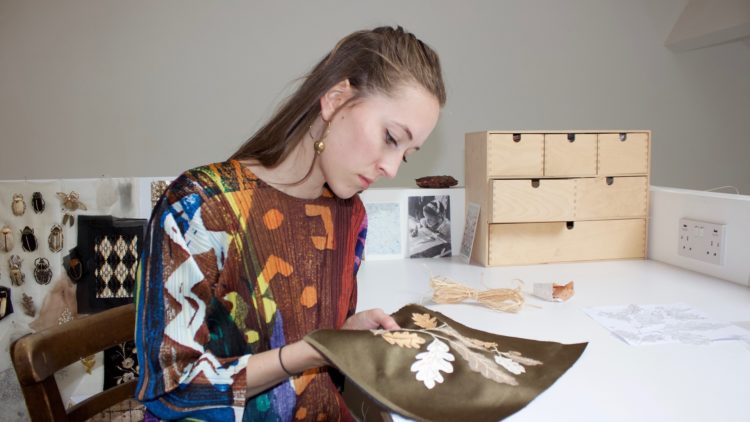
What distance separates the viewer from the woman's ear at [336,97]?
759mm

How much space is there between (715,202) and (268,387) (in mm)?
1119

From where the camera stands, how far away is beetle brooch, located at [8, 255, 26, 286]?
3.92ft

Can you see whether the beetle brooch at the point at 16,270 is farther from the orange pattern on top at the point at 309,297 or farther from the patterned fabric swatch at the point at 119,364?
the orange pattern on top at the point at 309,297

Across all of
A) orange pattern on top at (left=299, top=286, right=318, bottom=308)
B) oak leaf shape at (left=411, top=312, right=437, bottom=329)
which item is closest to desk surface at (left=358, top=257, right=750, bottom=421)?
oak leaf shape at (left=411, top=312, right=437, bottom=329)

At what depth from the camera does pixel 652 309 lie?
3.33ft

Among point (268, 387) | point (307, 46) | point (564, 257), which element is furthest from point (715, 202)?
point (307, 46)

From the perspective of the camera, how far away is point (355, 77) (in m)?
0.76

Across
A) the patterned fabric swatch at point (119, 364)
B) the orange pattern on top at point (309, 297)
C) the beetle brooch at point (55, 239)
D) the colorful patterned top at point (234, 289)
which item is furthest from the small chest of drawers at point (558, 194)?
the beetle brooch at point (55, 239)

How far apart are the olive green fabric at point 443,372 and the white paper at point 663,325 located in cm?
18

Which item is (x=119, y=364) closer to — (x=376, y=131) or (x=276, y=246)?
(x=276, y=246)

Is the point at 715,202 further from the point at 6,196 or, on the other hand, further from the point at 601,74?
the point at 6,196

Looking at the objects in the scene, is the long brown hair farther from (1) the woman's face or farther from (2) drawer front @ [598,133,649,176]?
(2) drawer front @ [598,133,649,176]

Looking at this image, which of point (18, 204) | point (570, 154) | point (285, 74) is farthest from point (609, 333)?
point (285, 74)

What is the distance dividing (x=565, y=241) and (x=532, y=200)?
0.53ft
